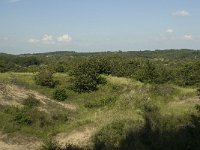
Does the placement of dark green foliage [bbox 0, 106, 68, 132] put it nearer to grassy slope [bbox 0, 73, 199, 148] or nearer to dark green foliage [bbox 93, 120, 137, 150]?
grassy slope [bbox 0, 73, 199, 148]

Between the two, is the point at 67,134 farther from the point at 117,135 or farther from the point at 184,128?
the point at 184,128

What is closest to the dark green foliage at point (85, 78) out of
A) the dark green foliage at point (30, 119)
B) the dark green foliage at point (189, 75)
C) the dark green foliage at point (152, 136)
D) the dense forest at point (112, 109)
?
the dense forest at point (112, 109)

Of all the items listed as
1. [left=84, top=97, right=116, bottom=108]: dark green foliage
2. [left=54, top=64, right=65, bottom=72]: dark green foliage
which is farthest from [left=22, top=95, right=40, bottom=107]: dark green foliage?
[left=54, top=64, right=65, bottom=72]: dark green foliage

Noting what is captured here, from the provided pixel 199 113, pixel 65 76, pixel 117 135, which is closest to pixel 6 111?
pixel 117 135

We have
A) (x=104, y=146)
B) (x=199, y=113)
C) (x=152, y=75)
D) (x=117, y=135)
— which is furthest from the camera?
(x=152, y=75)

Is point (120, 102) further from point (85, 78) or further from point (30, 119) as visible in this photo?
point (85, 78)

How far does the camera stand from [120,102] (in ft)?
80.3

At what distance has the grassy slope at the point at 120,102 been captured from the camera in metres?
17.3

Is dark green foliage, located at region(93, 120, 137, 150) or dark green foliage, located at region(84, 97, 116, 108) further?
dark green foliage, located at region(84, 97, 116, 108)

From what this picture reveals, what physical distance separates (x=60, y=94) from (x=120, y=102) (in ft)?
34.2

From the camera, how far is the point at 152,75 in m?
42.2

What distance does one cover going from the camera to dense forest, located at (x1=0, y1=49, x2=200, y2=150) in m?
12.3

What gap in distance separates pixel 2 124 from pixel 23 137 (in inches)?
94.1

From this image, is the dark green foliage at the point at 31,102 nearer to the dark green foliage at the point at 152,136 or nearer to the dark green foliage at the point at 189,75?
the dark green foliage at the point at 152,136
